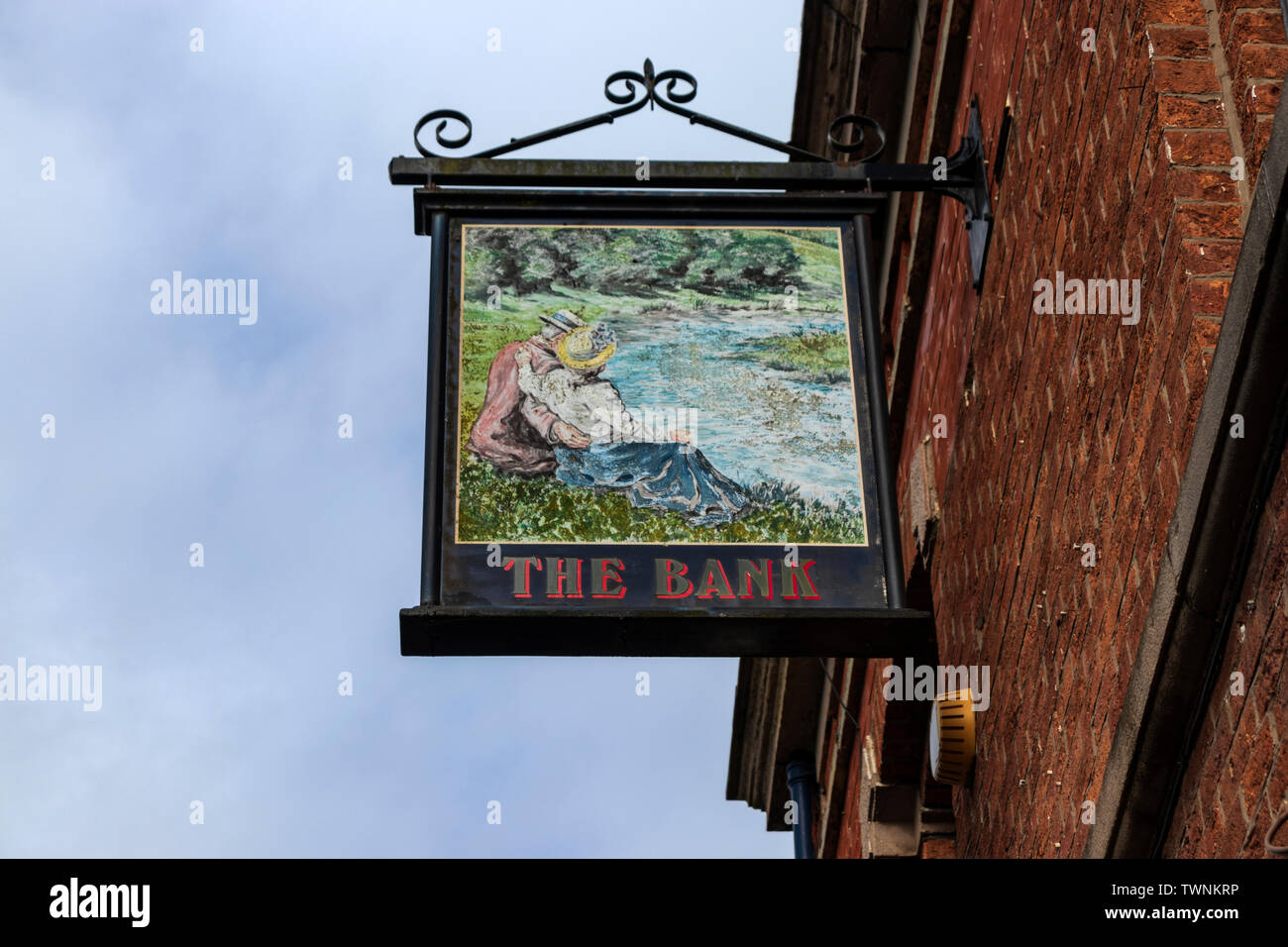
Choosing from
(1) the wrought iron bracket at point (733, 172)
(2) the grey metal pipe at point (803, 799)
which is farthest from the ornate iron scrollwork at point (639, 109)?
(2) the grey metal pipe at point (803, 799)

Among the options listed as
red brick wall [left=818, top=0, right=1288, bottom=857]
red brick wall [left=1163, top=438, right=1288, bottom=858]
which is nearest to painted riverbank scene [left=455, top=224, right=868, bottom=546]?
red brick wall [left=818, top=0, right=1288, bottom=857]

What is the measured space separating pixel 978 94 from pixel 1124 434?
259cm

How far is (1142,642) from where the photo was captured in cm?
425

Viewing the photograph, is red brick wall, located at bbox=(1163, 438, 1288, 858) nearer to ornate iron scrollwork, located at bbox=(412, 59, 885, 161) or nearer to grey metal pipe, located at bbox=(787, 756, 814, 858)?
ornate iron scrollwork, located at bbox=(412, 59, 885, 161)

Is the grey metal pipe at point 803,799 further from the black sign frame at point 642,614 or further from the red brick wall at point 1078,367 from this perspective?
the black sign frame at point 642,614

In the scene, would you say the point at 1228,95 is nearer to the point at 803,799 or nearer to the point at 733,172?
the point at 733,172

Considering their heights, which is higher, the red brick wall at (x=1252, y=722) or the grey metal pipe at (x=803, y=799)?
the red brick wall at (x=1252, y=722)

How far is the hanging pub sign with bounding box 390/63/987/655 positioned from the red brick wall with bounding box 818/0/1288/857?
0.51 meters

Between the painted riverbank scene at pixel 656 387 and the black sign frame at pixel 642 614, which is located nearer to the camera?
the black sign frame at pixel 642 614

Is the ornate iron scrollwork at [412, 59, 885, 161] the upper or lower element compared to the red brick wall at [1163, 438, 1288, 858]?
upper

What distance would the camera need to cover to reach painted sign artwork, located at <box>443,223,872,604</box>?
5.36 meters

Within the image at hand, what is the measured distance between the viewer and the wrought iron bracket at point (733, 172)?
642 centimetres

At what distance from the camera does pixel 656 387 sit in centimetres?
589

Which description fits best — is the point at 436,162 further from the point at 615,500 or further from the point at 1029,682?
the point at 1029,682
